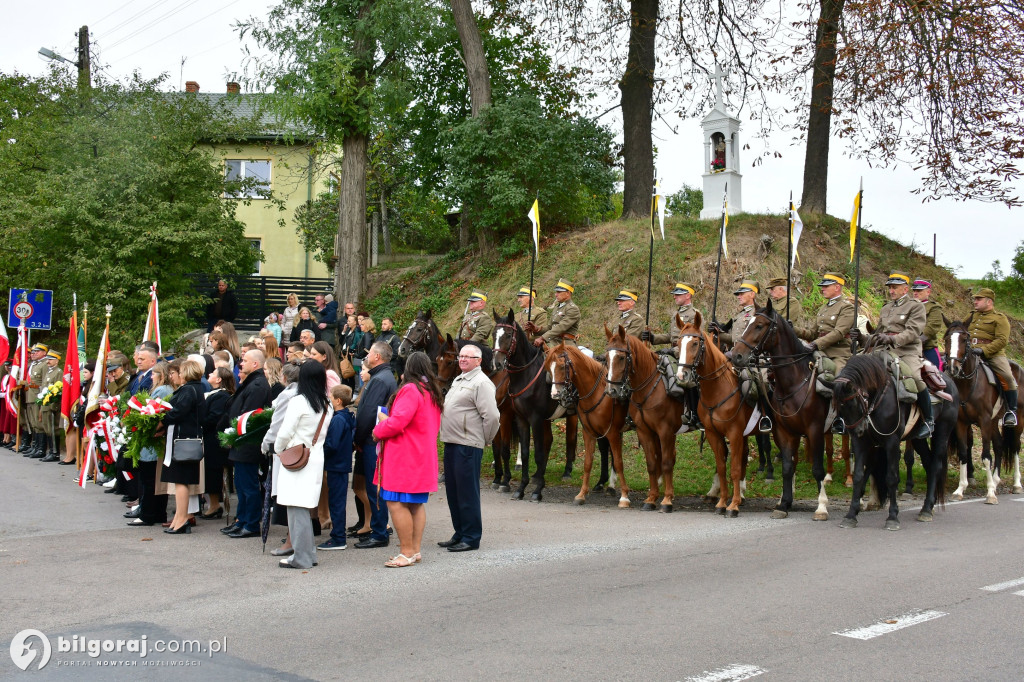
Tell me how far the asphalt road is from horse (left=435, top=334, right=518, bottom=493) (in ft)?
10.4

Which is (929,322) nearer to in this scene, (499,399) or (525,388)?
(525,388)

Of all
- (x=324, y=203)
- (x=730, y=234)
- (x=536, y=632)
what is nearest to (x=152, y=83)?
(x=324, y=203)

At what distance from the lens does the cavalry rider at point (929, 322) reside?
13352 millimetres

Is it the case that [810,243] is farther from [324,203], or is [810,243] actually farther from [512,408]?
[324,203]

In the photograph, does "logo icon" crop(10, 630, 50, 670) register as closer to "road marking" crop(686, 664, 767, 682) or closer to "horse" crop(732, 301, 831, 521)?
"road marking" crop(686, 664, 767, 682)

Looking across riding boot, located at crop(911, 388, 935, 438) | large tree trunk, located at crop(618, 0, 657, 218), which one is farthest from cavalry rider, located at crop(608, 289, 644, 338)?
large tree trunk, located at crop(618, 0, 657, 218)

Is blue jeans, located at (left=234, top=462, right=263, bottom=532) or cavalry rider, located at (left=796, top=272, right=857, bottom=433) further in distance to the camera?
cavalry rider, located at (left=796, top=272, right=857, bottom=433)

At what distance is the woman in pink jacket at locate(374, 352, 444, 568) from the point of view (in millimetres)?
8703

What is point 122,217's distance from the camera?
26984 millimetres

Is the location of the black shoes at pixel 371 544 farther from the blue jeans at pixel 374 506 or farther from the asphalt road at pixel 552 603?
the asphalt road at pixel 552 603

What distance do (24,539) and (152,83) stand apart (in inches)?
1103

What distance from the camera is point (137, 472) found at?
1191cm

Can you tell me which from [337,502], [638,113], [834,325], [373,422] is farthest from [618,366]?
[638,113]

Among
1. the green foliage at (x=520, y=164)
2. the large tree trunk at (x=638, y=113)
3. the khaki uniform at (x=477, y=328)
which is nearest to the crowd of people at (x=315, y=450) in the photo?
the khaki uniform at (x=477, y=328)
